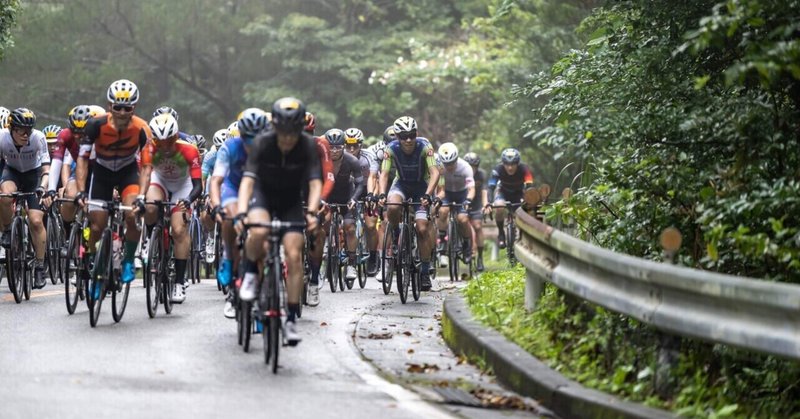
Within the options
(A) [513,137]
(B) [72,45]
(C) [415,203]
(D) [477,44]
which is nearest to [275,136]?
(C) [415,203]

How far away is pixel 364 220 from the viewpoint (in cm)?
2012

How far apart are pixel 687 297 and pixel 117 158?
7.44 m

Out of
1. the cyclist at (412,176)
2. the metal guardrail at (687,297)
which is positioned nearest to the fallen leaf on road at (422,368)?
the metal guardrail at (687,297)

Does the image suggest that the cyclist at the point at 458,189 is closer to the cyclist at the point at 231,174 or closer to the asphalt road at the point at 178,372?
the asphalt road at the point at 178,372

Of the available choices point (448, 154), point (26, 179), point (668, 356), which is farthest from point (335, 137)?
point (668, 356)

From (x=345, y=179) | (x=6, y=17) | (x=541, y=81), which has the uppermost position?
(x=6, y=17)

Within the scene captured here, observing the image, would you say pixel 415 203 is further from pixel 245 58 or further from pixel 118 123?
pixel 245 58

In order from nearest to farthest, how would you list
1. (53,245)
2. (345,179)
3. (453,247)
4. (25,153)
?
(25,153) → (53,245) → (345,179) → (453,247)

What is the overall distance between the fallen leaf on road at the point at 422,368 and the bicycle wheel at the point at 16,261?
21.2 ft

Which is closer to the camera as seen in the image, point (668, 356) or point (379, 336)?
point (668, 356)

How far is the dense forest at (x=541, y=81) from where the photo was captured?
10539 mm

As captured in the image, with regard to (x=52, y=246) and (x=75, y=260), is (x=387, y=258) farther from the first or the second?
(x=75, y=260)

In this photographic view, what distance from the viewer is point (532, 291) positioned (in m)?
11.8

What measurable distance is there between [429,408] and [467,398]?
0.49m
